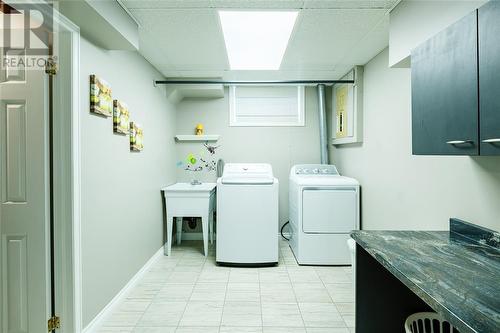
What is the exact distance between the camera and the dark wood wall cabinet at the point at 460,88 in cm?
109

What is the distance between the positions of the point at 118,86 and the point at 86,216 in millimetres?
1152

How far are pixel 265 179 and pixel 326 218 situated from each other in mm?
824

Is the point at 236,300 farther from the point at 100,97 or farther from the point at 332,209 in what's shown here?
the point at 100,97

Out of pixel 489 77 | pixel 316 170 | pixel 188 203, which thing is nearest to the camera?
pixel 489 77

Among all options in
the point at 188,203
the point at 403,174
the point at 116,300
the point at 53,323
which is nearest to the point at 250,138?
the point at 188,203

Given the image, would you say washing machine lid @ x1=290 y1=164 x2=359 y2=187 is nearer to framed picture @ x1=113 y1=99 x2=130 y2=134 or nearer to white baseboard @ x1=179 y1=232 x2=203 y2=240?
white baseboard @ x1=179 y1=232 x2=203 y2=240

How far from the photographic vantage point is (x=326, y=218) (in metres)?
3.38

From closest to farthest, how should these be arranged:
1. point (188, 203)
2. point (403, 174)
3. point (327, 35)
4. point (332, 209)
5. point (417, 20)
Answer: point (417, 20) → point (403, 174) → point (327, 35) → point (332, 209) → point (188, 203)

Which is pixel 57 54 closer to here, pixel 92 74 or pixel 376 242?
pixel 92 74

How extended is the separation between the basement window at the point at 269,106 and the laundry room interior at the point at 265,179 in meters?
0.39

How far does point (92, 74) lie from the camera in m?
2.11

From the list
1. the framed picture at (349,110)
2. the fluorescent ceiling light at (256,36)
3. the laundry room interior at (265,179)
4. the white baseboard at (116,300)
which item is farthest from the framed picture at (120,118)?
the framed picture at (349,110)

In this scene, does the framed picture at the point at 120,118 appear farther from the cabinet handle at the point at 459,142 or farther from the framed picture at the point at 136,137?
the cabinet handle at the point at 459,142

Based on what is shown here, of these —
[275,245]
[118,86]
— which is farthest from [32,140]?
[275,245]
